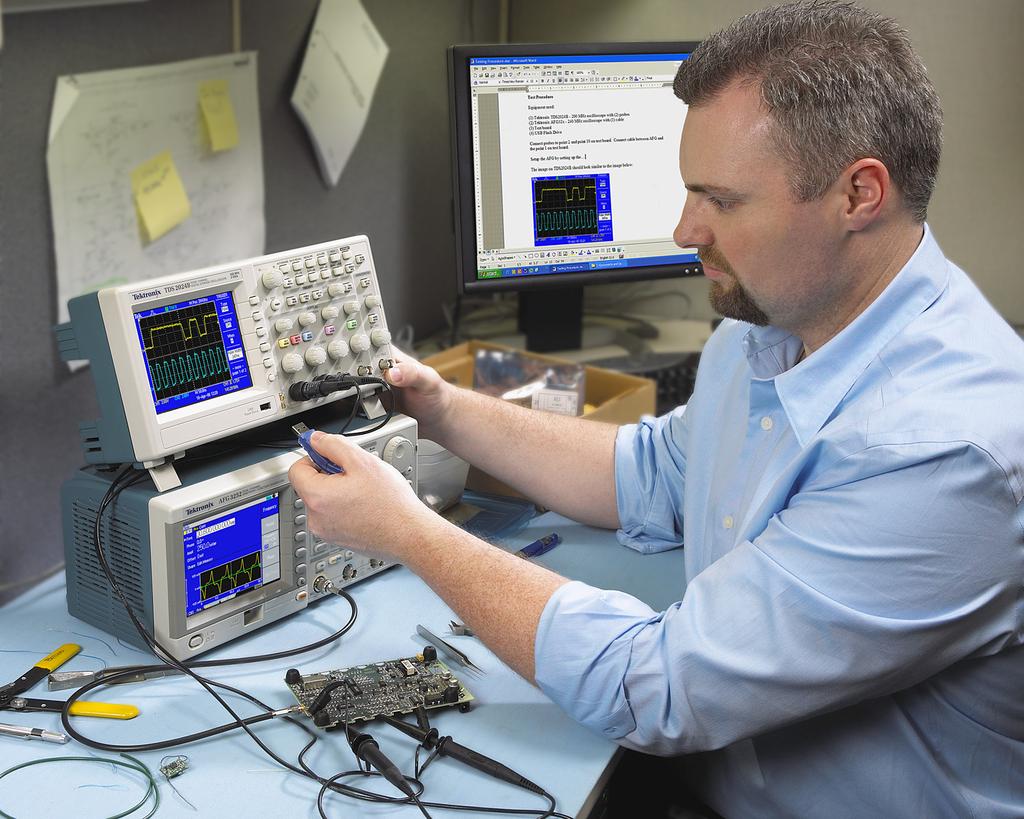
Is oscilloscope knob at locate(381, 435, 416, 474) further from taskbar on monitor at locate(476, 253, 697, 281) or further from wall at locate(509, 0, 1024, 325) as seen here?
wall at locate(509, 0, 1024, 325)

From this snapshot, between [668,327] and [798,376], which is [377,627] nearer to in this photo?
[798,376]

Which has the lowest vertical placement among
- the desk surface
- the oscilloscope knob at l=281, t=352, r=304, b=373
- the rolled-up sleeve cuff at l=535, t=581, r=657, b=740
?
the desk surface

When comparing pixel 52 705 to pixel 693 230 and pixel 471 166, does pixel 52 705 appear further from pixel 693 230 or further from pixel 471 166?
pixel 471 166

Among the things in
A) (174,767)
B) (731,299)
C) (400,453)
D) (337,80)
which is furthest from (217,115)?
(174,767)

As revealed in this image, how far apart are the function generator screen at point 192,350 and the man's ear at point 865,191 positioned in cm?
60

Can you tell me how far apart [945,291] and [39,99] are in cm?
99

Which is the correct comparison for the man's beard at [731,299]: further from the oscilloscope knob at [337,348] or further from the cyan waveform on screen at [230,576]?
the cyan waveform on screen at [230,576]

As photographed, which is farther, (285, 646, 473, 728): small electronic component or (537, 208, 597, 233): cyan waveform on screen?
(537, 208, 597, 233): cyan waveform on screen

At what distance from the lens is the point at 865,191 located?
0.94m

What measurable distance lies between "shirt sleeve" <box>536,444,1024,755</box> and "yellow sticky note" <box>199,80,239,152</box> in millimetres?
873

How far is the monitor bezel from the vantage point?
4.99ft

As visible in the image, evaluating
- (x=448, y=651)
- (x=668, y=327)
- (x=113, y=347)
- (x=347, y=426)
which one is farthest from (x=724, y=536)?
(x=668, y=327)

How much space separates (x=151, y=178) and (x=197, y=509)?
0.55 m

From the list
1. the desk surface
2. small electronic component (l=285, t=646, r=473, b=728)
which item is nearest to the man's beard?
the desk surface
